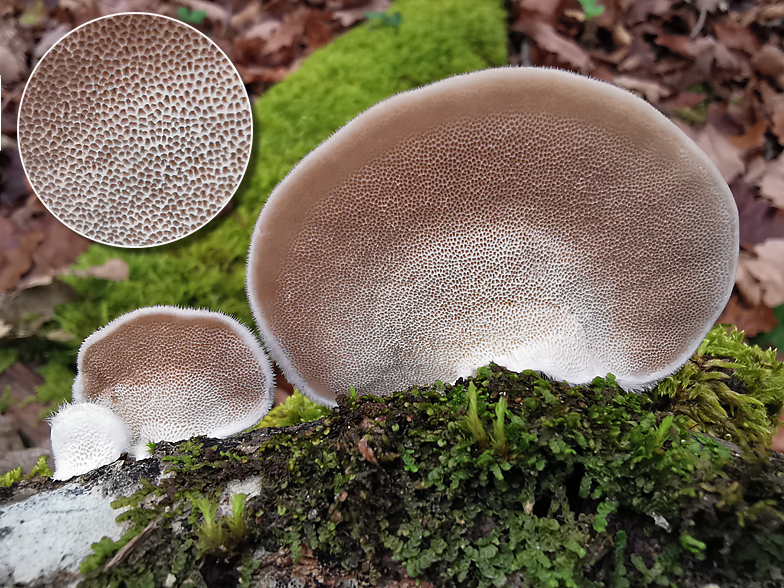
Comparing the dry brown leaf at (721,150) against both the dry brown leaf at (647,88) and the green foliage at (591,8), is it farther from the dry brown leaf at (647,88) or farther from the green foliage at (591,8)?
the green foliage at (591,8)

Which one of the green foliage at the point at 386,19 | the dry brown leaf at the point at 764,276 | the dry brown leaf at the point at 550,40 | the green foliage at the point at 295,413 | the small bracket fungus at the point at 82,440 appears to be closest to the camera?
the small bracket fungus at the point at 82,440

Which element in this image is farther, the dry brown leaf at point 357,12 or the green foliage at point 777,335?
the dry brown leaf at point 357,12

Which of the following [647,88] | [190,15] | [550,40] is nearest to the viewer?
[190,15]

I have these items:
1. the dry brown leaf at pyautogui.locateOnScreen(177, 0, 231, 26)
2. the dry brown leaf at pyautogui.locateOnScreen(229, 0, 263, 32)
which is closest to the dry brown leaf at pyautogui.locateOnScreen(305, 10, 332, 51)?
the dry brown leaf at pyautogui.locateOnScreen(229, 0, 263, 32)

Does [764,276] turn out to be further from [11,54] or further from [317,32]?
[11,54]

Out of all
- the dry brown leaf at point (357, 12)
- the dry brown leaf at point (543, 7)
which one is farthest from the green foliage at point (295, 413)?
the dry brown leaf at point (543, 7)

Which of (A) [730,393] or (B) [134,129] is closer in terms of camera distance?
(A) [730,393]

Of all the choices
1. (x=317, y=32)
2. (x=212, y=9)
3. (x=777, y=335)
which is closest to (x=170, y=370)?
(x=317, y=32)
